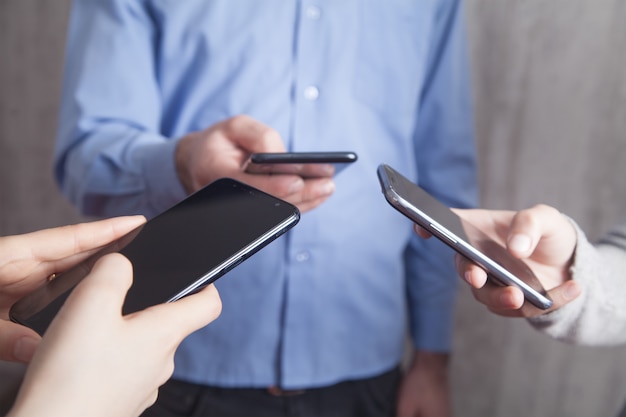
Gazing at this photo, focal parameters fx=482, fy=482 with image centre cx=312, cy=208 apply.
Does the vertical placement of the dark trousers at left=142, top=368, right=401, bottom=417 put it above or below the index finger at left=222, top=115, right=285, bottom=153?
below

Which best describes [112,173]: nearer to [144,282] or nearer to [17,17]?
[144,282]

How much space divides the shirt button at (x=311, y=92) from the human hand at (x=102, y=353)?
1.20ft

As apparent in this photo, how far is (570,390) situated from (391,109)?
2.05ft

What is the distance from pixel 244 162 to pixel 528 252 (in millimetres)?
279

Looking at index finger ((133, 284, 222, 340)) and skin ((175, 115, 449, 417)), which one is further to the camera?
skin ((175, 115, 449, 417))

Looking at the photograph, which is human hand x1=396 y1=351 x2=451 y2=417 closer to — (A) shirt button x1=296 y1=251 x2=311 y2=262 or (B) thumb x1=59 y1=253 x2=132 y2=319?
(A) shirt button x1=296 y1=251 x2=311 y2=262

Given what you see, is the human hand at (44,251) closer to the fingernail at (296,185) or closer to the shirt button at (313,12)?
the fingernail at (296,185)

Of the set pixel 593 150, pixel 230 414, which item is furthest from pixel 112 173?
pixel 593 150

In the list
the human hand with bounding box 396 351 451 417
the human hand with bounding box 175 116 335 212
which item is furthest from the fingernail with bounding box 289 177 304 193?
the human hand with bounding box 396 351 451 417

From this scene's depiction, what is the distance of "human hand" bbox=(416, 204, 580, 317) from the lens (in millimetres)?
407

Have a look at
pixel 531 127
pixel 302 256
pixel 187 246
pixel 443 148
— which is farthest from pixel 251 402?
pixel 531 127

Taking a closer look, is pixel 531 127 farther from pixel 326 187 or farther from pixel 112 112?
pixel 112 112

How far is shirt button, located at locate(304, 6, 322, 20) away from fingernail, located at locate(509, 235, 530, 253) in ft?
1.22

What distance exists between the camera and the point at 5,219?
41.3 inches
